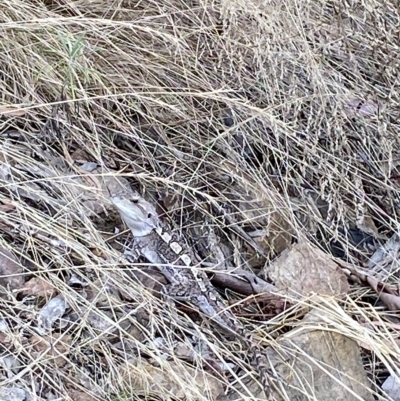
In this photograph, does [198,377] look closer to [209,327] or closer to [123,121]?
[209,327]

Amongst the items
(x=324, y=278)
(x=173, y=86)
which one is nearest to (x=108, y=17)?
(x=173, y=86)

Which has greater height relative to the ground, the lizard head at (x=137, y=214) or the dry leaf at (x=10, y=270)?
the lizard head at (x=137, y=214)

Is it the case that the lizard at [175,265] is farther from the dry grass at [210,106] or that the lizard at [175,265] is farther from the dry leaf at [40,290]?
the dry leaf at [40,290]

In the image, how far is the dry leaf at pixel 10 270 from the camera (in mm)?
1844

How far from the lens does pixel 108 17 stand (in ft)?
7.76

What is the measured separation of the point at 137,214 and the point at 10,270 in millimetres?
354

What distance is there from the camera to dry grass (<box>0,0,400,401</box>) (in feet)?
6.81

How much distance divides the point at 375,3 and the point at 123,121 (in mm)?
789

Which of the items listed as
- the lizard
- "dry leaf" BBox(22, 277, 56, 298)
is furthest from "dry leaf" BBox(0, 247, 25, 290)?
the lizard

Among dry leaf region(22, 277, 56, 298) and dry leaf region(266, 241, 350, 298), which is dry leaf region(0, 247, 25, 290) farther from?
dry leaf region(266, 241, 350, 298)

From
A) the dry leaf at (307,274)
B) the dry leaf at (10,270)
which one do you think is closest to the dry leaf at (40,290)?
the dry leaf at (10,270)

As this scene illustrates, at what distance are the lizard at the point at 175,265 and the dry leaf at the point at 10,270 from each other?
0.99 feet

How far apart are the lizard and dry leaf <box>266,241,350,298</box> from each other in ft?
0.67

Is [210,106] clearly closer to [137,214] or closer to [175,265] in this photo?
[137,214]
